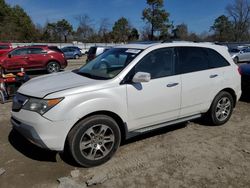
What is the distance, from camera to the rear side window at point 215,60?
4940mm

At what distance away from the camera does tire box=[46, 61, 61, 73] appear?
14.4 meters

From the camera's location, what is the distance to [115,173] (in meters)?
3.52

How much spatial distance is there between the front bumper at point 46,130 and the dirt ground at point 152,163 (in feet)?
1.55

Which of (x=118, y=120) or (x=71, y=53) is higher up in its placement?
(x=71, y=53)

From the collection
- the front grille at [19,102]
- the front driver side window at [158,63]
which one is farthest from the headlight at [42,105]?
the front driver side window at [158,63]

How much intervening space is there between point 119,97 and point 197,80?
1.64 meters

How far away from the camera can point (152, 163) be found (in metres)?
3.79

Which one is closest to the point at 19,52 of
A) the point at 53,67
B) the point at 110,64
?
the point at 53,67

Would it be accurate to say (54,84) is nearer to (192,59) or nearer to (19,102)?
(19,102)

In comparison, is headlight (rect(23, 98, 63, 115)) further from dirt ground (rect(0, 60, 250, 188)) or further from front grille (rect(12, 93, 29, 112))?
dirt ground (rect(0, 60, 250, 188))

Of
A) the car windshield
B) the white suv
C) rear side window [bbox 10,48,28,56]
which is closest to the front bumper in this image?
the white suv

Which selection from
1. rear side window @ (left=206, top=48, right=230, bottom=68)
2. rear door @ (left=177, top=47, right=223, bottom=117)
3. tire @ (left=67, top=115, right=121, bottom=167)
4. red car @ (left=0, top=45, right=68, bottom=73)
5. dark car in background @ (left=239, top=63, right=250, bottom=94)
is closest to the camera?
tire @ (left=67, top=115, right=121, bottom=167)

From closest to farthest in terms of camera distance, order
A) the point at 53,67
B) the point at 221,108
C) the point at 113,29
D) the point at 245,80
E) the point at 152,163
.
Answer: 1. the point at 152,163
2. the point at 221,108
3. the point at 245,80
4. the point at 53,67
5. the point at 113,29

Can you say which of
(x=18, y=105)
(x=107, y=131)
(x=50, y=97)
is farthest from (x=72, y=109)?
(x=18, y=105)
